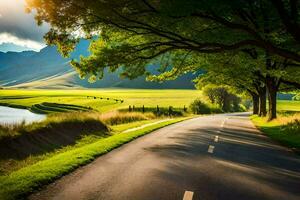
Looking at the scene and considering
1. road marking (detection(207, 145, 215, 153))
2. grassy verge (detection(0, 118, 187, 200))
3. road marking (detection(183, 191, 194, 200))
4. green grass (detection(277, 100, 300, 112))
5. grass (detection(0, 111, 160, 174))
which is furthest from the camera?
green grass (detection(277, 100, 300, 112))

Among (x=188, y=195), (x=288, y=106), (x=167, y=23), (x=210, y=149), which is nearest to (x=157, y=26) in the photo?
(x=167, y=23)

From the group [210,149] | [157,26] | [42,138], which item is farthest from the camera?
→ [157,26]

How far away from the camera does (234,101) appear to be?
301ft

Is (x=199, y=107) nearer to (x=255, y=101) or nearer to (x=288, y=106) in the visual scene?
(x=255, y=101)

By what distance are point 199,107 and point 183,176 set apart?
62.0m

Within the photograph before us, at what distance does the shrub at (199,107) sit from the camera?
232 ft

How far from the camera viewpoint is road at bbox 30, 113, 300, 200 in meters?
8.59

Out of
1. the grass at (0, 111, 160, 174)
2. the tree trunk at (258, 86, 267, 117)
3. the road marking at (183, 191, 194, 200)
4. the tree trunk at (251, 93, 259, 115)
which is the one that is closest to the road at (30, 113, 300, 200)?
the road marking at (183, 191, 194, 200)

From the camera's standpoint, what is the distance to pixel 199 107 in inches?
2827

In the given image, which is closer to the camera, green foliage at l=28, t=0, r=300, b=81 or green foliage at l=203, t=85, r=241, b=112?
green foliage at l=28, t=0, r=300, b=81

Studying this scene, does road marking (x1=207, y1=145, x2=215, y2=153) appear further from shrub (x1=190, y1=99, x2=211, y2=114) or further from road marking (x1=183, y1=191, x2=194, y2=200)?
shrub (x1=190, y1=99, x2=211, y2=114)

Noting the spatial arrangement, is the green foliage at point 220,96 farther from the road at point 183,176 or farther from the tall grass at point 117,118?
the road at point 183,176

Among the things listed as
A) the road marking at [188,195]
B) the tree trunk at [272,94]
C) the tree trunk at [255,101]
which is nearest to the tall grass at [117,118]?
the tree trunk at [272,94]

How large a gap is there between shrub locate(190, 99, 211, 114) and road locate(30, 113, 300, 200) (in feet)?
179
